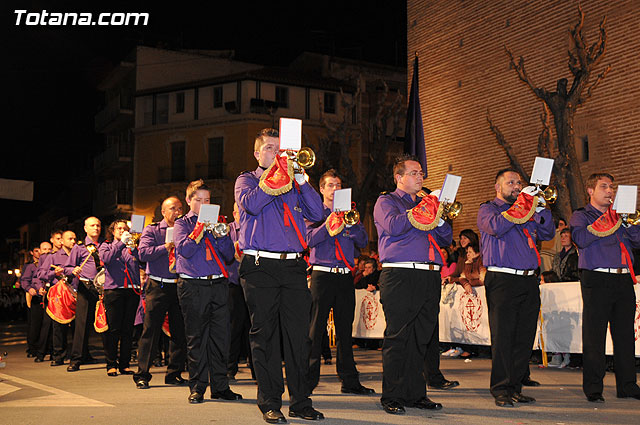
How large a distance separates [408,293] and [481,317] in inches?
231

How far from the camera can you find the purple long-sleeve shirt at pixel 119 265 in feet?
35.4

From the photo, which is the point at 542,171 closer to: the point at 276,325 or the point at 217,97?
the point at 276,325

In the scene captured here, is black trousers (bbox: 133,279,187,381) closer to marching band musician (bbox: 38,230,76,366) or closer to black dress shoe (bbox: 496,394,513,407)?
marching band musician (bbox: 38,230,76,366)

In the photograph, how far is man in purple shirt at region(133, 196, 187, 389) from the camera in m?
9.20

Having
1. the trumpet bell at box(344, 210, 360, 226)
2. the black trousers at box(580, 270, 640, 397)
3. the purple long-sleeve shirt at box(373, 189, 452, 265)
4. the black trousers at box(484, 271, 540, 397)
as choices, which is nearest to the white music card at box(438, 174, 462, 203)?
the purple long-sleeve shirt at box(373, 189, 452, 265)

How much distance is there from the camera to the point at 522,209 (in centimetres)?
741

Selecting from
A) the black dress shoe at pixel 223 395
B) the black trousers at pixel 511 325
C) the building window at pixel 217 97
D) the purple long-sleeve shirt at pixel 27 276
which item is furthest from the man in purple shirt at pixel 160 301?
the building window at pixel 217 97

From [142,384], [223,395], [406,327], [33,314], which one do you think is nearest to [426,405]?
[406,327]

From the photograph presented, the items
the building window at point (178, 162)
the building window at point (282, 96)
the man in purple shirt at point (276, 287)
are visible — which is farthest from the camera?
the building window at point (178, 162)

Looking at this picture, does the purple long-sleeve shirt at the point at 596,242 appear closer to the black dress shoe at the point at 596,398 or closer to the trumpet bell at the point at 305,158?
the black dress shoe at the point at 596,398

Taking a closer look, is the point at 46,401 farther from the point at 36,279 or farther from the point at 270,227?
the point at 36,279

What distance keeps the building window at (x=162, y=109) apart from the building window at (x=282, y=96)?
6.83 metres

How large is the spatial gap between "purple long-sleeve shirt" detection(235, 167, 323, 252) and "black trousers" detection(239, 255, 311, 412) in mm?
141

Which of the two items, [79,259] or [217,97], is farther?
[217,97]
